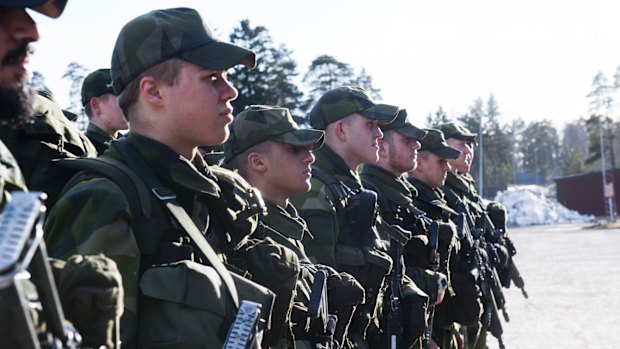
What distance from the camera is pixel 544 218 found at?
4894 cm

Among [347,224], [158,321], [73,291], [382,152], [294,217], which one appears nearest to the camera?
[73,291]

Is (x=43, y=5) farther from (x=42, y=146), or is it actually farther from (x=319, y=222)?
(x=319, y=222)

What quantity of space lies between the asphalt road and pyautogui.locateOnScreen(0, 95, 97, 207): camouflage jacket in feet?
21.4

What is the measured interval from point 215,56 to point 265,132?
1.34 metres

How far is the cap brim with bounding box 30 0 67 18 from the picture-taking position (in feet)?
5.46

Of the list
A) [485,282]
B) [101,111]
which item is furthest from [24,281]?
[485,282]

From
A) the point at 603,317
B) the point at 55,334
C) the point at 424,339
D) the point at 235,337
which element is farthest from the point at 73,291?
the point at 603,317

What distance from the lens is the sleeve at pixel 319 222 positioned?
3850mm

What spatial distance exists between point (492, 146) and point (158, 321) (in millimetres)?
80401

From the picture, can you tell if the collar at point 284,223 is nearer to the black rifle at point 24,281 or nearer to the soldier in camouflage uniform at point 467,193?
the black rifle at point 24,281

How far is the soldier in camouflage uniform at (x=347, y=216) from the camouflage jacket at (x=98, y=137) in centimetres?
97

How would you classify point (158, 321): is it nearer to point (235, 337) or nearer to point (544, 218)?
point (235, 337)

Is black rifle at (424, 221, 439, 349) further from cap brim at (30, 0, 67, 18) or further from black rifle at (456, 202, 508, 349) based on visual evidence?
cap brim at (30, 0, 67, 18)

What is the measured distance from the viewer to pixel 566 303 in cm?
1145
